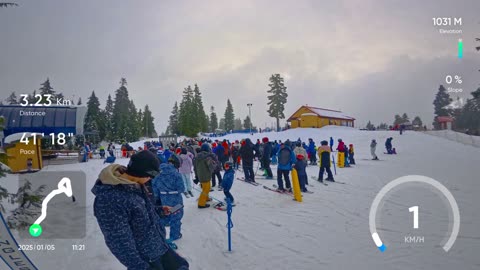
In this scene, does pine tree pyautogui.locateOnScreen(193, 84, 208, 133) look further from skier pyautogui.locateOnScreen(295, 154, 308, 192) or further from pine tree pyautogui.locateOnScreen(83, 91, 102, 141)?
skier pyautogui.locateOnScreen(295, 154, 308, 192)

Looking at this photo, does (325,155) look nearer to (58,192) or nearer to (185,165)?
A: (185,165)

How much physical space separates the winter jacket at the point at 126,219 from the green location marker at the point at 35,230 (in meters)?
6.09

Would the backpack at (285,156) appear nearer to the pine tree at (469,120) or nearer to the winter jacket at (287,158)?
the winter jacket at (287,158)

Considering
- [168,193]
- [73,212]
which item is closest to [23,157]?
[73,212]

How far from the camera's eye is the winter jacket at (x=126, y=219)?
88.1 inches

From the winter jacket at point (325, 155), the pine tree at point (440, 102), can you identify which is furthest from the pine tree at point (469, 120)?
the winter jacket at point (325, 155)

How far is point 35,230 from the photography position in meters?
7.07

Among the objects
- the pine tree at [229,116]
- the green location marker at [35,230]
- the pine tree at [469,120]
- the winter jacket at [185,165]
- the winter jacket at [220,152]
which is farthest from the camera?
the pine tree at [229,116]

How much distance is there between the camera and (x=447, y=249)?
18.1 ft

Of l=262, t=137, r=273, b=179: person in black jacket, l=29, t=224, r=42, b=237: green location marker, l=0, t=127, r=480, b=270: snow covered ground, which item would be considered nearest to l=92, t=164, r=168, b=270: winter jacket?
l=0, t=127, r=480, b=270: snow covered ground

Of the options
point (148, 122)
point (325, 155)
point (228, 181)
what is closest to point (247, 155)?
point (325, 155)

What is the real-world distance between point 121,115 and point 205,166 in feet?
189

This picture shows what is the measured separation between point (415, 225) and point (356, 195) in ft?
12.3

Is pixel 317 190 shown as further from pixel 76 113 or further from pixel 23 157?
pixel 23 157
